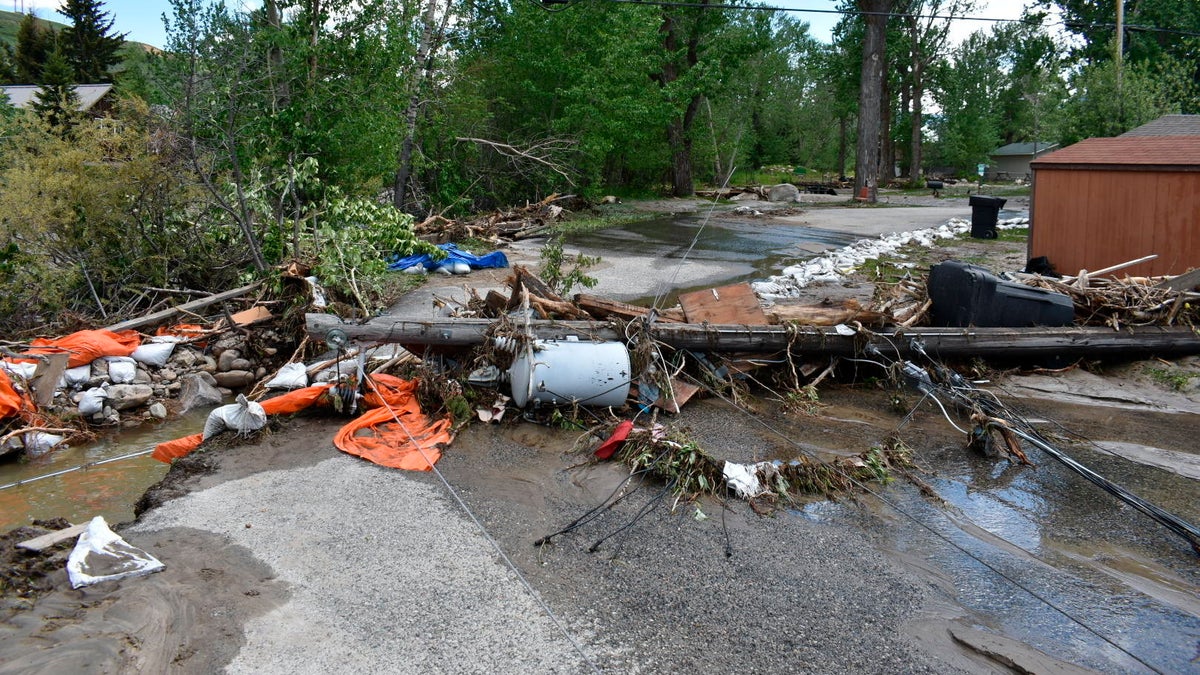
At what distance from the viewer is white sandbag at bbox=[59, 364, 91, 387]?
27.0ft

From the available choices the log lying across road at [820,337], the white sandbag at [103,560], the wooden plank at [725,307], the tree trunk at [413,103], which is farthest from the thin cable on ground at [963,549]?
the tree trunk at [413,103]

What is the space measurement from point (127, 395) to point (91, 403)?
328mm

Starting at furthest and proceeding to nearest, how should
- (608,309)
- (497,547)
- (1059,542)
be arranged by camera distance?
1. (608,309)
2. (1059,542)
3. (497,547)

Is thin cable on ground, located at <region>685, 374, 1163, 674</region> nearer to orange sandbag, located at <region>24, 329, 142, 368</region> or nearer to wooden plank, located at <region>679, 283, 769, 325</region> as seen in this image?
wooden plank, located at <region>679, 283, 769, 325</region>

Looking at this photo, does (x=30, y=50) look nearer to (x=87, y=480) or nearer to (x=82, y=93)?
(x=82, y=93)

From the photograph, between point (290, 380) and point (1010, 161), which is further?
point (1010, 161)

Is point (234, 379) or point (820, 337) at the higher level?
point (820, 337)

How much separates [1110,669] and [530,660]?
2749 millimetres

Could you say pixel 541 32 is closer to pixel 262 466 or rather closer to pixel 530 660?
pixel 262 466

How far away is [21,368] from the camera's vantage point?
8141mm

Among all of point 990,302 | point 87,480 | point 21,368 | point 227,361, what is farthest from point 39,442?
point 990,302

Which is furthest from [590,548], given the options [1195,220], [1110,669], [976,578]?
[1195,220]

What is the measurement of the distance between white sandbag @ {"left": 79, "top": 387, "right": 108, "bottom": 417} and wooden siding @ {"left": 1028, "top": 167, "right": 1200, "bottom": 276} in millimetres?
11897


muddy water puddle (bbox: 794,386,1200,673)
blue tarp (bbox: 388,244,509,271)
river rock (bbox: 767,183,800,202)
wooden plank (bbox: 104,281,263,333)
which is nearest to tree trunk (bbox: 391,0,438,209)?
blue tarp (bbox: 388,244,509,271)
